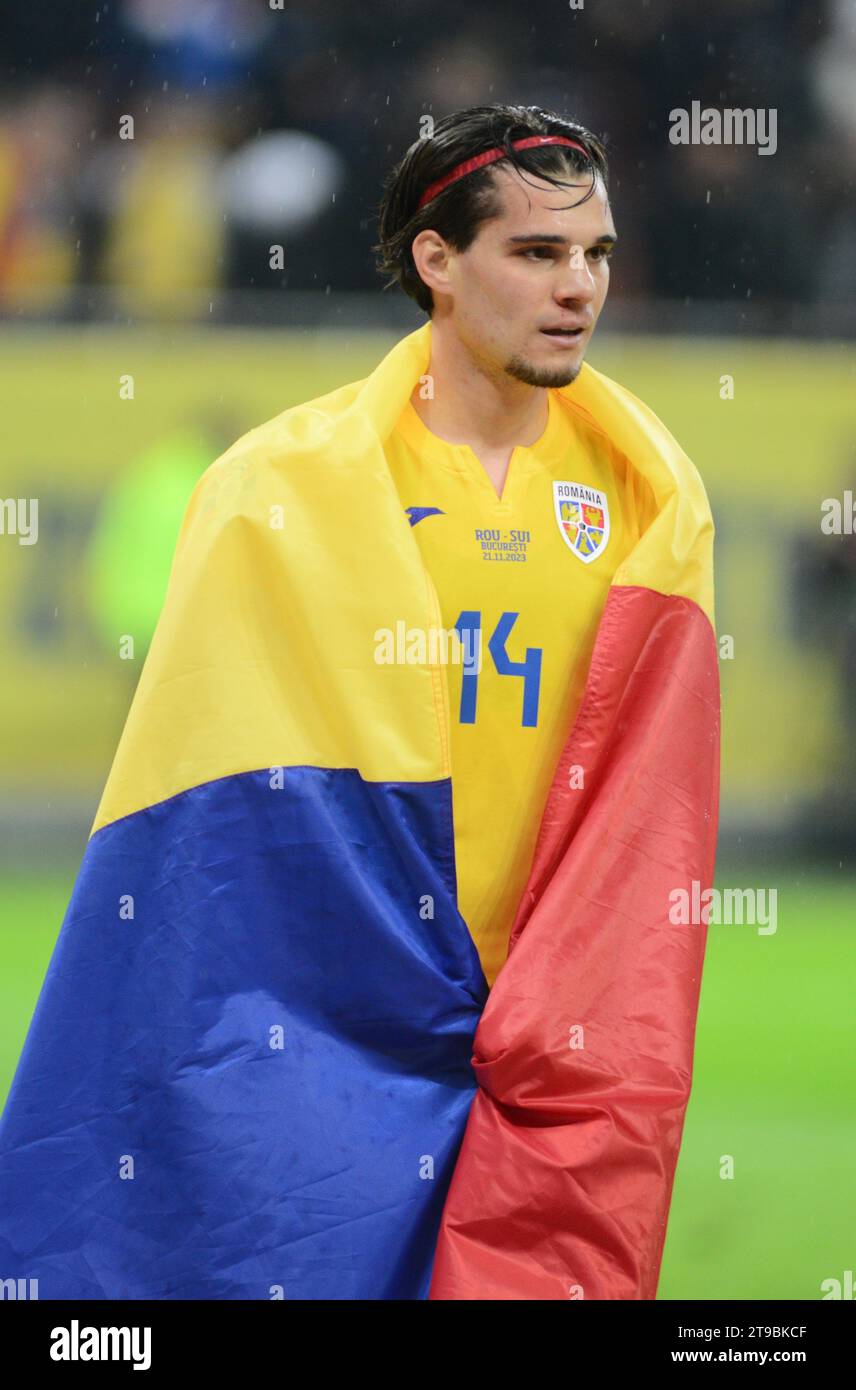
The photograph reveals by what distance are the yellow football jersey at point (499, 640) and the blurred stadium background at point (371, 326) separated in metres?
1.99

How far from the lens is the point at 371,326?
5.90 metres

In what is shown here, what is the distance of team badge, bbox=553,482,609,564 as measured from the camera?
8.21 ft

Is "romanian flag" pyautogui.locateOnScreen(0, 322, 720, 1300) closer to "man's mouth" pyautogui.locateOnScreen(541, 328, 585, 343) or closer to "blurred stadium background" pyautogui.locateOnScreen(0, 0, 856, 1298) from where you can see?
"man's mouth" pyautogui.locateOnScreen(541, 328, 585, 343)

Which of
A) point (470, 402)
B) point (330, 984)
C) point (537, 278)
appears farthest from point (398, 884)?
point (537, 278)

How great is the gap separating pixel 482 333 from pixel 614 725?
0.56m

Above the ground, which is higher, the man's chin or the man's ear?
the man's ear

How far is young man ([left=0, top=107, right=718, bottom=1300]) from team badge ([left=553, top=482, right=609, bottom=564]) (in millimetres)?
21

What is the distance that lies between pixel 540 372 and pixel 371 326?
11.7 ft

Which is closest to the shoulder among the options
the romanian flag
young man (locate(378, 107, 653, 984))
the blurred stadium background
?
the romanian flag

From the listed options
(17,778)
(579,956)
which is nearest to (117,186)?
(17,778)

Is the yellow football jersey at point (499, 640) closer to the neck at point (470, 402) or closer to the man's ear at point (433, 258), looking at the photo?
the neck at point (470, 402)

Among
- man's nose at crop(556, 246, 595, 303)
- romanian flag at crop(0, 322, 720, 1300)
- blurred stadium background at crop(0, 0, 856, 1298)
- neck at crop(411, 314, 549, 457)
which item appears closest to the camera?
romanian flag at crop(0, 322, 720, 1300)

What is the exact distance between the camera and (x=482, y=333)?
96.7 inches

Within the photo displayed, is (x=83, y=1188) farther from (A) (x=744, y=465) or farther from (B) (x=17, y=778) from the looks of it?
(A) (x=744, y=465)
